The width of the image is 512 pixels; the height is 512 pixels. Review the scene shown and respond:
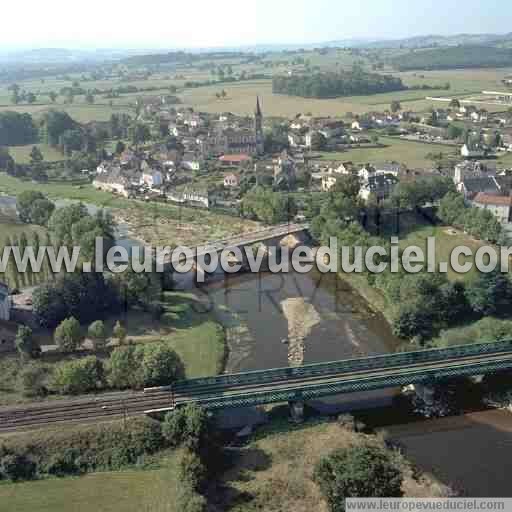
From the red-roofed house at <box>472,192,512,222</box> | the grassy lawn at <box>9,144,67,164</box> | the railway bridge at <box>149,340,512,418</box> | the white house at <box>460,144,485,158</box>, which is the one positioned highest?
the grassy lawn at <box>9,144,67,164</box>

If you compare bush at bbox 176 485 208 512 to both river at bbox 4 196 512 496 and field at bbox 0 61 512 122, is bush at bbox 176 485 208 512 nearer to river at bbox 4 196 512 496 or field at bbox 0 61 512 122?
river at bbox 4 196 512 496

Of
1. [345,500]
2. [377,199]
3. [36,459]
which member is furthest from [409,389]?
[377,199]

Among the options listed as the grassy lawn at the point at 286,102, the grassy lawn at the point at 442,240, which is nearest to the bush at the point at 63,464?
the grassy lawn at the point at 442,240

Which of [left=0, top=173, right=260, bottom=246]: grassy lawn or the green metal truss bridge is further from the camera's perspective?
[left=0, top=173, right=260, bottom=246]: grassy lawn

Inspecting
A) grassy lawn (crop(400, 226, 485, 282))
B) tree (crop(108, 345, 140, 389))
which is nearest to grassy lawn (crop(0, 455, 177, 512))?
tree (crop(108, 345, 140, 389))

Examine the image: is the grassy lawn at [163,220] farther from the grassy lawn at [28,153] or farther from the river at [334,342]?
the grassy lawn at [28,153]

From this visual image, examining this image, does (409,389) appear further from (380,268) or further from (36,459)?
(36,459)
